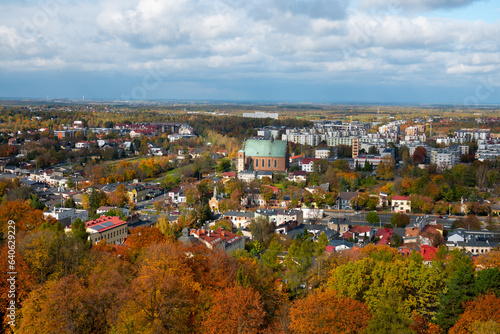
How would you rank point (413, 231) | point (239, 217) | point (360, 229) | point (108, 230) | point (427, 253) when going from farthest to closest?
point (239, 217), point (360, 229), point (413, 231), point (108, 230), point (427, 253)

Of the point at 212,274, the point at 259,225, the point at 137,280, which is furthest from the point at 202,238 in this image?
the point at 137,280

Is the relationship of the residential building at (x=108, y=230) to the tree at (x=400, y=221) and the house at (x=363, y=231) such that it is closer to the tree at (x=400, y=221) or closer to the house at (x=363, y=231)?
the house at (x=363, y=231)

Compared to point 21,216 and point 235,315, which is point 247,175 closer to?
point 21,216

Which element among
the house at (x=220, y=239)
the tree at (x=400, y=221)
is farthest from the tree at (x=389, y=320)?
the tree at (x=400, y=221)

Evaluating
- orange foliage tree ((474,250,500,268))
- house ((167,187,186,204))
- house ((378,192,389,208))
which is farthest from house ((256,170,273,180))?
orange foliage tree ((474,250,500,268))

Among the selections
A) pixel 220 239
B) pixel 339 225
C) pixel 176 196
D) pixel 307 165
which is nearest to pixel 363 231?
pixel 339 225

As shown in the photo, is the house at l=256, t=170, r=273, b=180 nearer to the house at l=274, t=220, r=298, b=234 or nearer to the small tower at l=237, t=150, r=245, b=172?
the small tower at l=237, t=150, r=245, b=172
